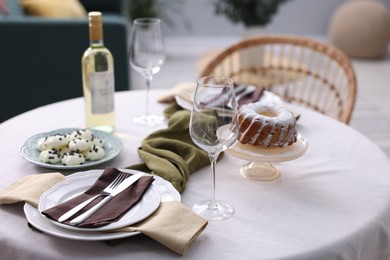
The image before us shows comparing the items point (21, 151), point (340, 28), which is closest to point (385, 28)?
point (340, 28)

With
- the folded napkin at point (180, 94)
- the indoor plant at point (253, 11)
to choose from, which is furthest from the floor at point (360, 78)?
the folded napkin at point (180, 94)

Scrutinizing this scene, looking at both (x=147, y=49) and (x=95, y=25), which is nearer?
(x=95, y=25)

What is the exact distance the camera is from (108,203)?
98cm

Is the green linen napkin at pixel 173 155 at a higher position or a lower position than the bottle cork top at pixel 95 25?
lower

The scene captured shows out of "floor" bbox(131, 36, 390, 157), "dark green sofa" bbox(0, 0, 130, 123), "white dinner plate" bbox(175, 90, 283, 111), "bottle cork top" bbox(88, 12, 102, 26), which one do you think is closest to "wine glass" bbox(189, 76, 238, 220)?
"bottle cork top" bbox(88, 12, 102, 26)

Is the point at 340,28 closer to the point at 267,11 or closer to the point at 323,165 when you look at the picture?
the point at 267,11

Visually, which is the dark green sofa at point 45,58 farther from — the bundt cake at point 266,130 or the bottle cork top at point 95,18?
the bundt cake at point 266,130

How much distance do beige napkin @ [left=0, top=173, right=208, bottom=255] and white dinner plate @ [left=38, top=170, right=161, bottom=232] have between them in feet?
0.04

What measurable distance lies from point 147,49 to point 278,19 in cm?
426

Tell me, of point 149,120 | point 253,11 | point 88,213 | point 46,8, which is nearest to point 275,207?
point 88,213

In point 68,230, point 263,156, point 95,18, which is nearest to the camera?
point 68,230

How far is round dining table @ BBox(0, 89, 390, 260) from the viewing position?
89 cm

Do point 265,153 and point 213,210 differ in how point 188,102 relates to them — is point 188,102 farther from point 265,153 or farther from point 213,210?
point 213,210

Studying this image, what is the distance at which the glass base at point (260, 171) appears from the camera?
45.7 inches
